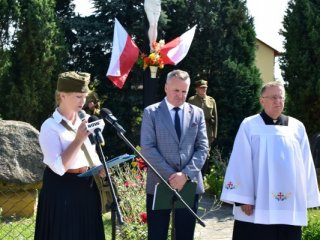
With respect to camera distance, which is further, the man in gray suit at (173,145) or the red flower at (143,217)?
the red flower at (143,217)

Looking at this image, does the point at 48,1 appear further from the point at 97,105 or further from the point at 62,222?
the point at 62,222

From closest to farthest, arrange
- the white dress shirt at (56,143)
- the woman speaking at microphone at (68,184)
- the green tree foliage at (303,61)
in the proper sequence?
the white dress shirt at (56,143) < the woman speaking at microphone at (68,184) < the green tree foliage at (303,61)

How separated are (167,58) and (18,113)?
13.5 ft

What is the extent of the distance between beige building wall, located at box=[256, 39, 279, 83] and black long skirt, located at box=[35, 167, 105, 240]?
22249mm

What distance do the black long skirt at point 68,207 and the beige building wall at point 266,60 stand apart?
22249 mm

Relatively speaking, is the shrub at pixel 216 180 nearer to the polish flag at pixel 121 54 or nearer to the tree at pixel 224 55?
the polish flag at pixel 121 54

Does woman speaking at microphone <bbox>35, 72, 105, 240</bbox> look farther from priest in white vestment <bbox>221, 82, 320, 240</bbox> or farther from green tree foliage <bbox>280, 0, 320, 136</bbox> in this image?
green tree foliage <bbox>280, 0, 320, 136</bbox>

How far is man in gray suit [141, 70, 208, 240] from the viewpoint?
4180 mm

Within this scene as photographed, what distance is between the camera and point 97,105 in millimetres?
9844

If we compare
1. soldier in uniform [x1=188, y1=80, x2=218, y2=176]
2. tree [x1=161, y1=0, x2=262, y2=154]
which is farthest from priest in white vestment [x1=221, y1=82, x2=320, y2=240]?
tree [x1=161, y1=0, x2=262, y2=154]

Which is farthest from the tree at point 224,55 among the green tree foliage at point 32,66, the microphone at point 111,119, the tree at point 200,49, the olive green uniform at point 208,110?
the microphone at point 111,119

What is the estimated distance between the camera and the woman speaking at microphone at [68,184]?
3.54 meters

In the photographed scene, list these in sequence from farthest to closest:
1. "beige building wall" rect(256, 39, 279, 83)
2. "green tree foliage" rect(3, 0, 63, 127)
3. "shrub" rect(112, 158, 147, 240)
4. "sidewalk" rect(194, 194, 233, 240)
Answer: "beige building wall" rect(256, 39, 279, 83), "green tree foliage" rect(3, 0, 63, 127), "sidewalk" rect(194, 194, 233, 240), "shrub" rect(112, 158, 147, 240)

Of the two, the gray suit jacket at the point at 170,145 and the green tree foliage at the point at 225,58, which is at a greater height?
the green tree foliage at the point at 225,58
